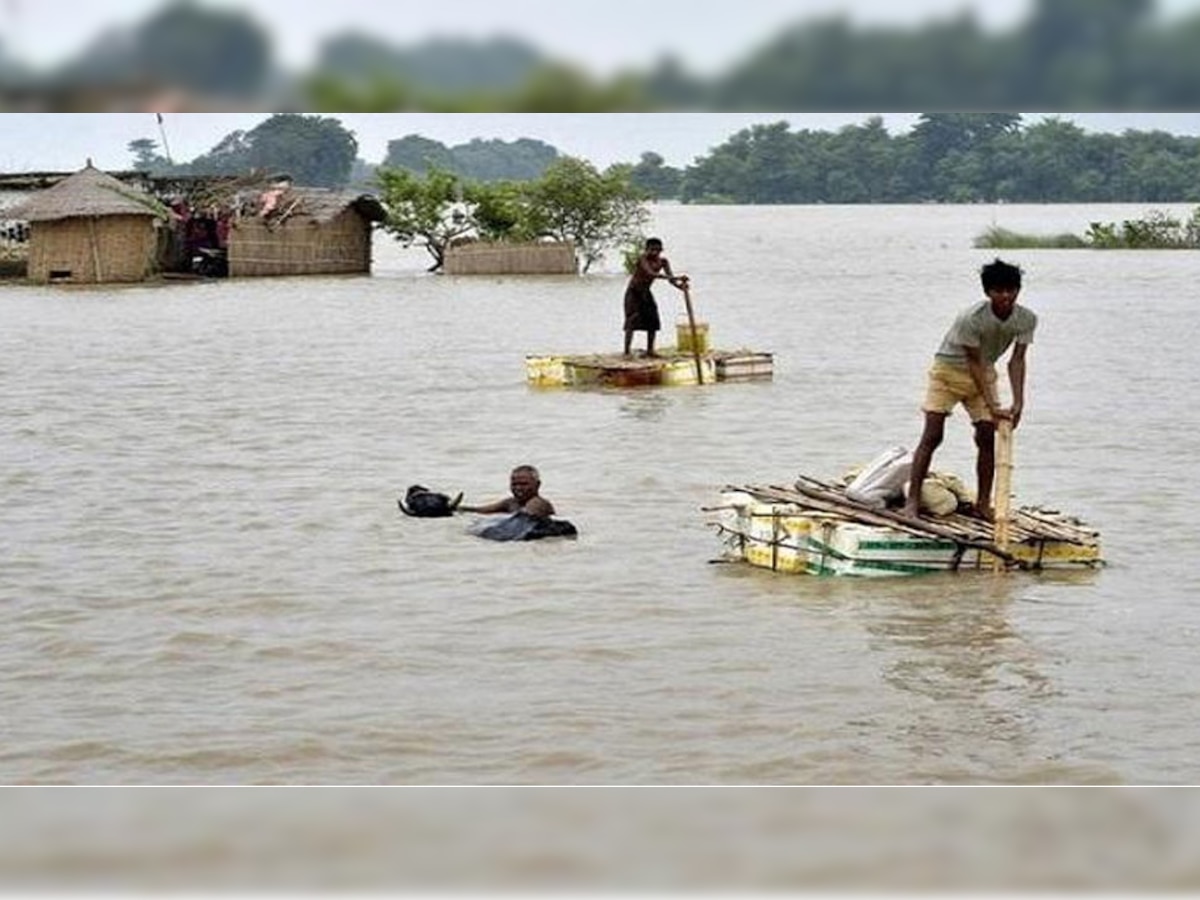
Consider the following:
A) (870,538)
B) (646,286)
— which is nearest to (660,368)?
(646,286)

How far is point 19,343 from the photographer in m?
22.3

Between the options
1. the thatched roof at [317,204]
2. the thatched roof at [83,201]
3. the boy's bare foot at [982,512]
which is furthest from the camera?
the thatched roof at [317,204]

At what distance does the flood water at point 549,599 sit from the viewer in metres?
5.23

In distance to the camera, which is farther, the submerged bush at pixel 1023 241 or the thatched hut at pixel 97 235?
the submerged bush at pixel 1023 241

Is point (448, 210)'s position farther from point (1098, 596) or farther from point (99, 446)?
point (1098, 596)

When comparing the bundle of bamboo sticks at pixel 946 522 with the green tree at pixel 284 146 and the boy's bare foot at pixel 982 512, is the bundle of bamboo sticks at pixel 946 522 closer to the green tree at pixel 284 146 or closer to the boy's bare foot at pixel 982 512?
the boy's bare foot at pixel 982 512

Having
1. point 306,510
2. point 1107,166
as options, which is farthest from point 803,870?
point 306,510

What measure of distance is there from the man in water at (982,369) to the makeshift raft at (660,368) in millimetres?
7474

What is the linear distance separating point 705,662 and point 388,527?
3.36 m

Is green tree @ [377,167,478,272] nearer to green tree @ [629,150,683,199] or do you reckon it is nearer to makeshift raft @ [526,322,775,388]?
makeshift raft @ [526,322,775,388]

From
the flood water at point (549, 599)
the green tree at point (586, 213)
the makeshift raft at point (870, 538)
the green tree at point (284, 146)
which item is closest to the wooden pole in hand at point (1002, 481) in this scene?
the makeshift raft at point (870, 538)

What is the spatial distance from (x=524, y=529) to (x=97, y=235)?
78.8ft

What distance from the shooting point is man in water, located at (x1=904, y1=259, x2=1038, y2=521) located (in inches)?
267

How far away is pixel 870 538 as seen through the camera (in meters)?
7.21
